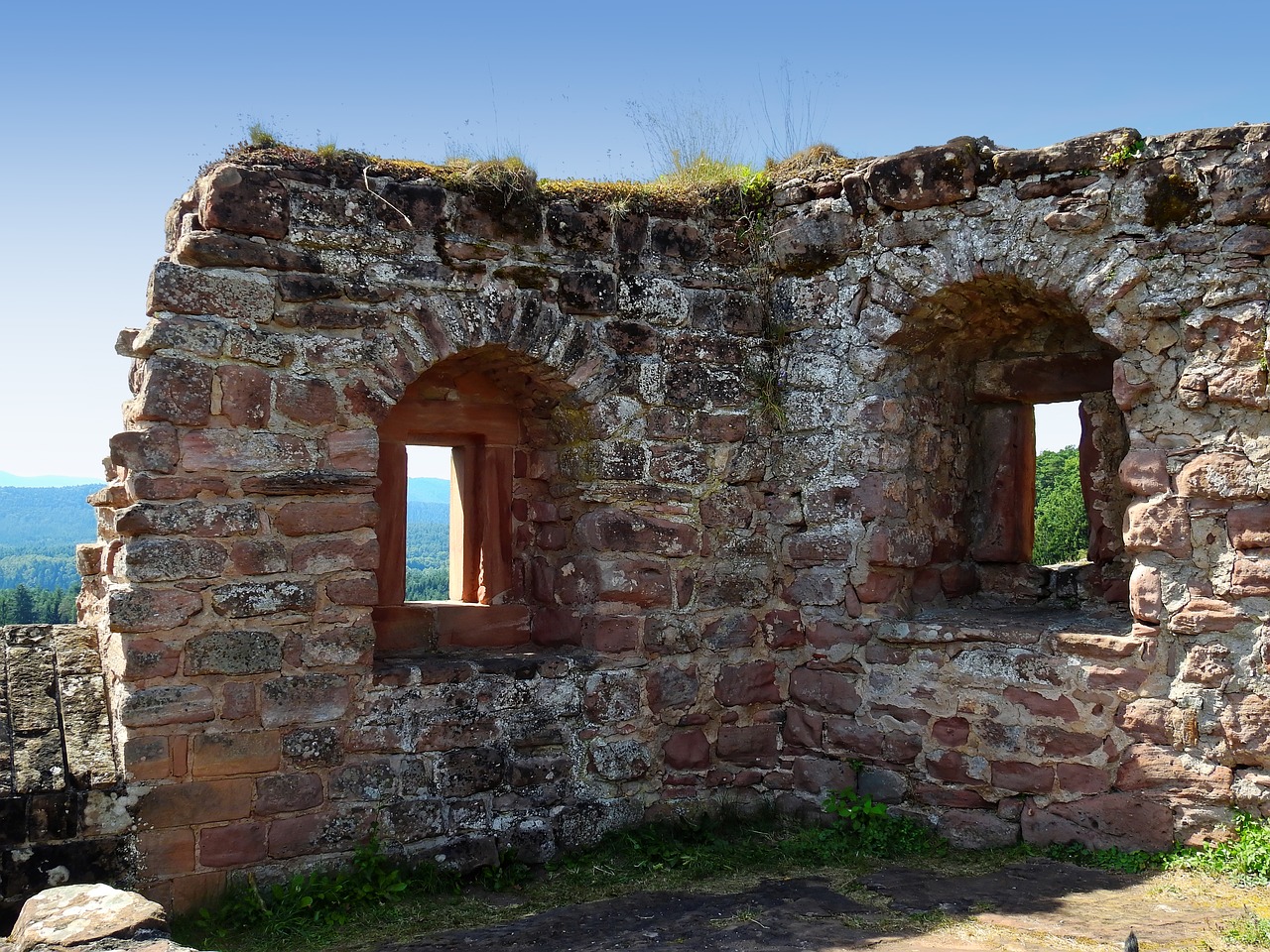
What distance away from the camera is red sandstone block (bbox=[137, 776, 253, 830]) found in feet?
14.2

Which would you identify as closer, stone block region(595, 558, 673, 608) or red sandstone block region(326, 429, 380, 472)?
red sandstone block region(326, 429, 380, 472)

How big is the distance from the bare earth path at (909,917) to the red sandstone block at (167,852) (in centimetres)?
93

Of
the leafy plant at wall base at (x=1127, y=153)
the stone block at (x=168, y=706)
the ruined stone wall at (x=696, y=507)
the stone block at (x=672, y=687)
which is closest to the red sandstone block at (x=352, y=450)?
the ruined stone wall at (x=696, y=507)

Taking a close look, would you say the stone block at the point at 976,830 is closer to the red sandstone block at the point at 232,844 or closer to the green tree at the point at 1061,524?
the red sandstone block at the point at 232,844

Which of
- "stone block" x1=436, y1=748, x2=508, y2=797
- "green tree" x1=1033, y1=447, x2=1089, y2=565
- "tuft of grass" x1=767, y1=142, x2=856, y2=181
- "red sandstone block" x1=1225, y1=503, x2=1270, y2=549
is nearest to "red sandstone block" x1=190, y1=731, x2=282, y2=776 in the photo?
"stone block" x1=436, y1=748, x2=508, y2=797

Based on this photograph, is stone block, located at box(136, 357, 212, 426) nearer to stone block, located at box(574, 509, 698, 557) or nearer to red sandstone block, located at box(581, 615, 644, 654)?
stone block, located at box(574, 509, 698, 557)

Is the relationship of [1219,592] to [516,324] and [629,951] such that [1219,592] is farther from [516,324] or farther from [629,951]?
[516,324]

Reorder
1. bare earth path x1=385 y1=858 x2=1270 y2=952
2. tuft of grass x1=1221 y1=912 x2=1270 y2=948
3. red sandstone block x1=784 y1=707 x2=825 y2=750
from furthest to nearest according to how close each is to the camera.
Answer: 1. red sandstone block x1=784 y1=707 x2=825 y2=750
2. bare earth path x1=385 y1=858 x2=1270 y2=952
3. tuft of grass x1=1221 y1=912 x2=1270 y2=948

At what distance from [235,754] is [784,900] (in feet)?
7.51

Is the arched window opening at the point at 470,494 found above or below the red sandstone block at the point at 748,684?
above

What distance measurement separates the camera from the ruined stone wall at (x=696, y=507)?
4516mm

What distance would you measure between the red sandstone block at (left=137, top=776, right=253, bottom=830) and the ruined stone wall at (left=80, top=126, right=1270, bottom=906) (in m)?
0.01

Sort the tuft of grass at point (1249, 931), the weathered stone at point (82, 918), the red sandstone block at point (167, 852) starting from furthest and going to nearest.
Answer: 1. the red sandstone block at point (167, 852)
2. the tuft of grass at point (1249, 931)
3. the weathered stone at point (82, 918)

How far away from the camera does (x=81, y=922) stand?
2.97 metres
